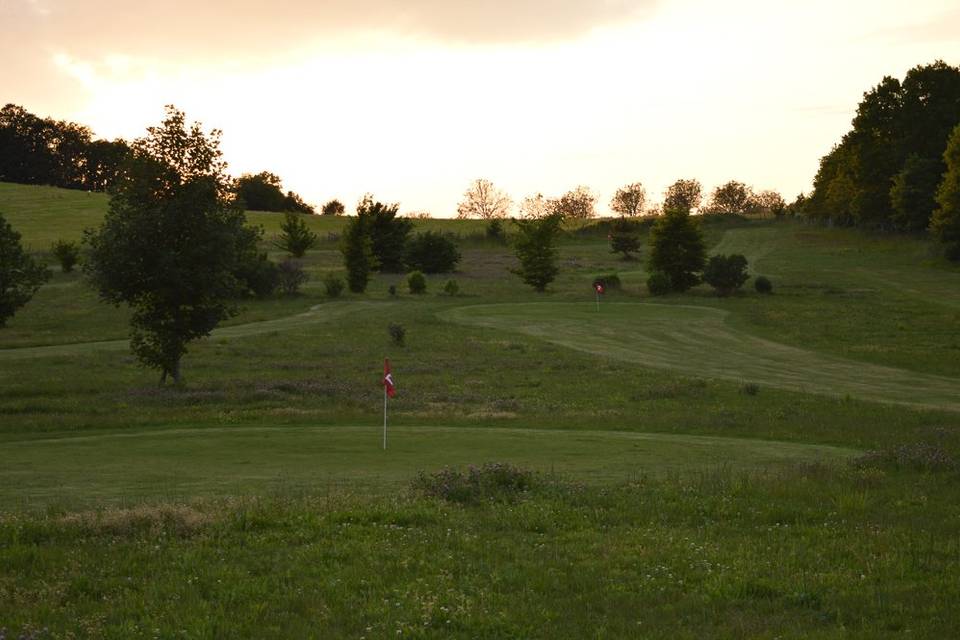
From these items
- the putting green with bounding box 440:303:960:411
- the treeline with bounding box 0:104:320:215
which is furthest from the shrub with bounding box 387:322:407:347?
the treeline with bounding box 0:104:320:215

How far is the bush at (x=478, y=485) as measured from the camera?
1494cm

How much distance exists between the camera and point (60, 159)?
554ft

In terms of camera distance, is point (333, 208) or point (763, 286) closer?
point (763, 286)

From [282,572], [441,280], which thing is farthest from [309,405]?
[441,280]

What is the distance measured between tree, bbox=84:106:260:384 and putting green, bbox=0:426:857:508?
9844 mm

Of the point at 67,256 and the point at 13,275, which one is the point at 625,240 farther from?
the point at 13,275

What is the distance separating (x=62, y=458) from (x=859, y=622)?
15.9 meters

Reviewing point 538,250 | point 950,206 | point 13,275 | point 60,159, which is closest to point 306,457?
point 13,275

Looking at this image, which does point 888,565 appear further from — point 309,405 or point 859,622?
point 309,405

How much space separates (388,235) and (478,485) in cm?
7659

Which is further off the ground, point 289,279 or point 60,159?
point 60,159

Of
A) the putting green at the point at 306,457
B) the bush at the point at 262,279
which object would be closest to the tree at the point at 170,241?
the putting green at the point at 306,457

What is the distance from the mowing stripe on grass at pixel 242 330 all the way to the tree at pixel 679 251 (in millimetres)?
22505

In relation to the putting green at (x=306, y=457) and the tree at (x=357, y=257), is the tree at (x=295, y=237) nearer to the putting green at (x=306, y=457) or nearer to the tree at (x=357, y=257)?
the tree at (x=357, y=257)
